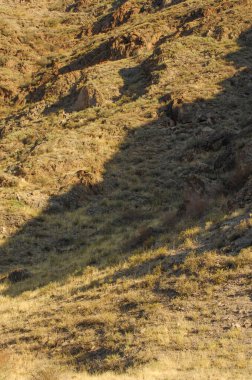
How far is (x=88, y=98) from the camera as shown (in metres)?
35.0

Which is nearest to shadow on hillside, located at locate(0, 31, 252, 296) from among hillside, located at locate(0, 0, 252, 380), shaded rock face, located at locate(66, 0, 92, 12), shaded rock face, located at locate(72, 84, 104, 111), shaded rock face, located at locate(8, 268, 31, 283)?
hillside, located at locate(0, 0, 252, 380)

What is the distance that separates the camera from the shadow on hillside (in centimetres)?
1800

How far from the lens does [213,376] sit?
25.9 ft

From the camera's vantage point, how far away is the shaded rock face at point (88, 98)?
34656mm

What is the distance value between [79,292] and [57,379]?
5.06 m

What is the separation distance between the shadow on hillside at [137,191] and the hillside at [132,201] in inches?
3.3

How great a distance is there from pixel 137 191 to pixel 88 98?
1319 centimetres

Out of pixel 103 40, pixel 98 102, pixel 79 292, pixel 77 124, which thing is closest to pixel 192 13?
pixel 103 40

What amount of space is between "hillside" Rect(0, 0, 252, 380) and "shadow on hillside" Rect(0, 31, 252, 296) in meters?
0.08

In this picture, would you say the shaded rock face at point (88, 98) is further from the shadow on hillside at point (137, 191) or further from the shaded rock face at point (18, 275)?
the shaded rock face at point (18, 275)

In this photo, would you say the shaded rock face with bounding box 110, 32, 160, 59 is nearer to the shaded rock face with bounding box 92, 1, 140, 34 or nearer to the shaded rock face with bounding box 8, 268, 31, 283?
the shaded rock face with bounding box 92, 1, 140, 34

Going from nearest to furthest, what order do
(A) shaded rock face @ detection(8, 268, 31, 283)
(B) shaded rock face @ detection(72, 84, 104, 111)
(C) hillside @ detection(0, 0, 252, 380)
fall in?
1. (C) hillside @ detection(0, 0, 252, 380)
2. (A) shaded rock face @ detection(8, 268, 31, 283)
3. (B) shaded rock face @ detection(72, 84, 104, 111)

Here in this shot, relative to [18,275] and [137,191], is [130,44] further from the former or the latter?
[18,275]

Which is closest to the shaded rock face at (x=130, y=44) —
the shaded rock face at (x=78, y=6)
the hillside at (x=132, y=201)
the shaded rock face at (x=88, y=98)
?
the hillside at (x=132, y=201)
